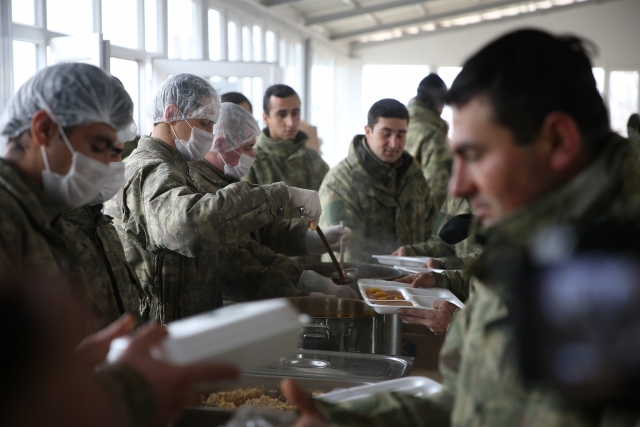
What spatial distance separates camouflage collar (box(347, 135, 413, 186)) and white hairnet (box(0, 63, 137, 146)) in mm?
2242

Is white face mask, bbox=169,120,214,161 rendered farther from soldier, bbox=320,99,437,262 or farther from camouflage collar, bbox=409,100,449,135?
camouflage collar, bbox=409,100,449,135

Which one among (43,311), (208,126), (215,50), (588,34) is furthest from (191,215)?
(588,34)

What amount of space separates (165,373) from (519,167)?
1.74 feet

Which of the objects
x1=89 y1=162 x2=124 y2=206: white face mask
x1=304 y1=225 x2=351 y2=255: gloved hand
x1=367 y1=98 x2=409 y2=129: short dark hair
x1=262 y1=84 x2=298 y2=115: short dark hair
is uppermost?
x1=262 y1=84 x2=298 y2=115: short dark hair

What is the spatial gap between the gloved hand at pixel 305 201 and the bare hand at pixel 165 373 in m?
1.35

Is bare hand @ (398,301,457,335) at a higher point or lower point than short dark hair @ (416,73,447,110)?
lower

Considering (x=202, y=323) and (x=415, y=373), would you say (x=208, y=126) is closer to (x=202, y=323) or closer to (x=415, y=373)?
(x=415, y=373)

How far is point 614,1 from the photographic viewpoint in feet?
38.3


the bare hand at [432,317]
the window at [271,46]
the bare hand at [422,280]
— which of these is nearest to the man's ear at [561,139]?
the bare hand at [432,317]

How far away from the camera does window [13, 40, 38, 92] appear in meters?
3.59

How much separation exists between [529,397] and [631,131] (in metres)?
2.11

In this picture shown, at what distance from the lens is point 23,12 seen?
373 centimetres

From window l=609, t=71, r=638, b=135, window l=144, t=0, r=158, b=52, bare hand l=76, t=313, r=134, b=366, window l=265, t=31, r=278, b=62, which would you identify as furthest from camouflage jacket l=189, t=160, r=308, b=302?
window l=609, t=71, r=638, b=135

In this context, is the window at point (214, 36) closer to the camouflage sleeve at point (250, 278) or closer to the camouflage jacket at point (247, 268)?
the camouflage jacket at point (247, 268)
